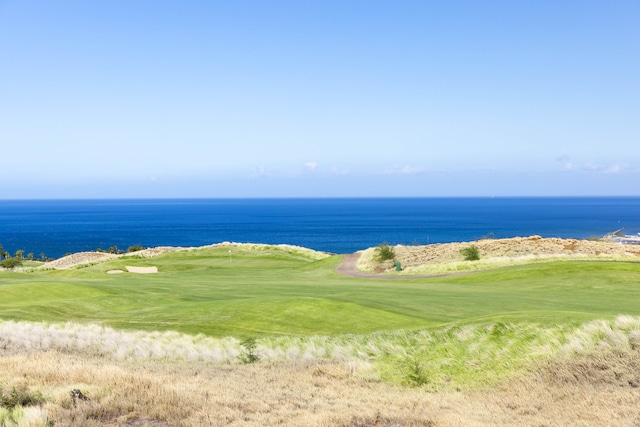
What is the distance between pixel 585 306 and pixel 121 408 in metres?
19.4

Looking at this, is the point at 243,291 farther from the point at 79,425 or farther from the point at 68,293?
the point at 79,425

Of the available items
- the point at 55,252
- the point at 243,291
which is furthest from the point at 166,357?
the point at 55,252

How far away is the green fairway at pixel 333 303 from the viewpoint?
19.6 meters

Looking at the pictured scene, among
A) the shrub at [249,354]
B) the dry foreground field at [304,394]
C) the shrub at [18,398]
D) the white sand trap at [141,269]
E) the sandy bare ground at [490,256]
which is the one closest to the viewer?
the dry foreground field at [304,394]

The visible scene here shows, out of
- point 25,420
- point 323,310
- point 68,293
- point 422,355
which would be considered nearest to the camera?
point 25,420

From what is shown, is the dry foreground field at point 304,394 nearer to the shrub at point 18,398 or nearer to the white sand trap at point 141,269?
the shrub at point 18,398

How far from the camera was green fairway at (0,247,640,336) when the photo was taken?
19578 millimetres

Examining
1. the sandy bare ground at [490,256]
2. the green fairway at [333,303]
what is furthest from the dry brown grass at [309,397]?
the sandy bare ground at [490,256]

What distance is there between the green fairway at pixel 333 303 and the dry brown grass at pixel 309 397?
16.8 feet

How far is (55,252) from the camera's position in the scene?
429 feet

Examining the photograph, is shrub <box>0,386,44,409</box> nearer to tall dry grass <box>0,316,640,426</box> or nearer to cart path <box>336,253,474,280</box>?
tall dry grass <box>0,316,640,426</box>

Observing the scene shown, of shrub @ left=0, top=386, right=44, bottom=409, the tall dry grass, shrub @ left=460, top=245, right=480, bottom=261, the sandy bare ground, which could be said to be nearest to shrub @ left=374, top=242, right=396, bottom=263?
the sandy bare ground

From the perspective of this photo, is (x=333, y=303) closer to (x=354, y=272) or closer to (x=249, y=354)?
(x=249, y=354)

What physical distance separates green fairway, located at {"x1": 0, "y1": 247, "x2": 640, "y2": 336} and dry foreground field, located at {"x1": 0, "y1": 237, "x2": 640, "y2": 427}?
476 cm
